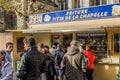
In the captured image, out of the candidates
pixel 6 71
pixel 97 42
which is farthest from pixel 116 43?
pixel 6 71

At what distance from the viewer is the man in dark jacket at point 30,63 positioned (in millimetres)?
6793

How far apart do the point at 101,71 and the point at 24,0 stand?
9343mm

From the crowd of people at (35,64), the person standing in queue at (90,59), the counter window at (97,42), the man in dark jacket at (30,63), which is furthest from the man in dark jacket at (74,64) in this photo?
the counter window at (97,42)

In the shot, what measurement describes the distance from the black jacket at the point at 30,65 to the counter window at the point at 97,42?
23.7 ft

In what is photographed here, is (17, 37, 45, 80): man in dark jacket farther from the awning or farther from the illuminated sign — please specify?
the illuminated sign

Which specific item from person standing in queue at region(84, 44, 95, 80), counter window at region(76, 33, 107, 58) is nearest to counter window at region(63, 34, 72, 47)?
counter window at region(76, 33, 107, 58)

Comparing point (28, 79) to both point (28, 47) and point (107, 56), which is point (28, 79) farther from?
point (107, 56)

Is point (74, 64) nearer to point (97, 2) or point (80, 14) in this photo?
point (80, 14)

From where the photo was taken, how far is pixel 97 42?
46.7 ft

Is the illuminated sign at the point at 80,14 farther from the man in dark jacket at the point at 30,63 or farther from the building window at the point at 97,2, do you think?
the building window at the point at 97,2

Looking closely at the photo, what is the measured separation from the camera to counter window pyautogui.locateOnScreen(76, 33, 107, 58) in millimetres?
13906

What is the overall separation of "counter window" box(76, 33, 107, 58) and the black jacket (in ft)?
23.7

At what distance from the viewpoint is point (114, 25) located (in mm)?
11867

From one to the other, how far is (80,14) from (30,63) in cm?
796
